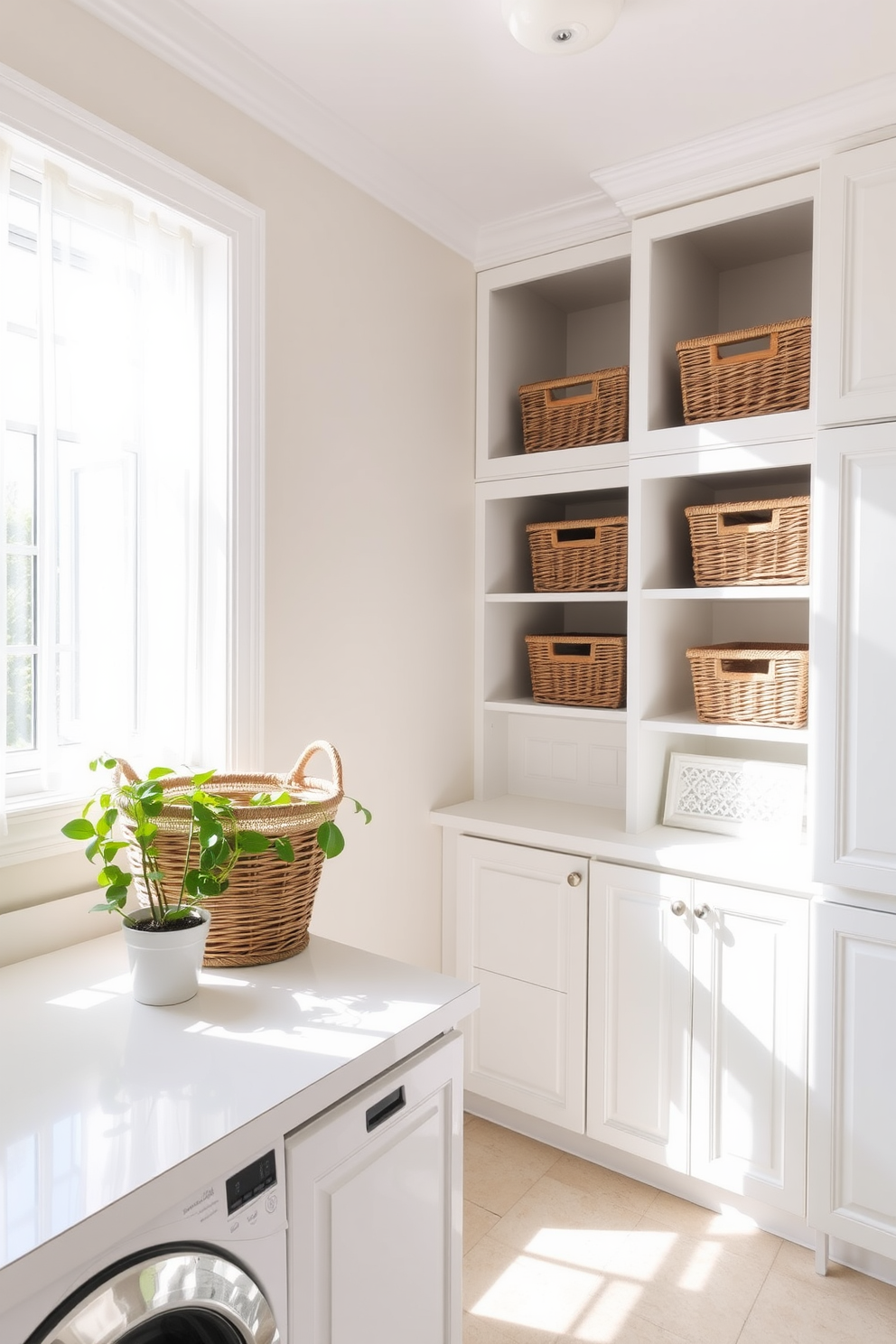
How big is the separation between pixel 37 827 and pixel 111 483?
2.08ft

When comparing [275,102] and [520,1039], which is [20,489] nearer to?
[275,102]

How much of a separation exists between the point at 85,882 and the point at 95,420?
0.84 metres

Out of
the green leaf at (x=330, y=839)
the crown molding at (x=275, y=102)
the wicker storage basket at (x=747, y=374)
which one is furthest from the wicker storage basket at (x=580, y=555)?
the green leaf at (x=330, y=839)

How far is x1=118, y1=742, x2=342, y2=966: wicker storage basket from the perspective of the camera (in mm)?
1357

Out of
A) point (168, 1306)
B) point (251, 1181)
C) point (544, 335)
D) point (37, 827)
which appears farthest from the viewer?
point (544, 335)

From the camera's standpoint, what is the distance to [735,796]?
2189mm

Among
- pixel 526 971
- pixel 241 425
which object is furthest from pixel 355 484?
pixel 526 971

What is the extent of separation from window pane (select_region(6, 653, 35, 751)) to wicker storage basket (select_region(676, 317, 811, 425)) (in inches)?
63.3

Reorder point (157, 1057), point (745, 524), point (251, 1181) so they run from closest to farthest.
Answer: point (251, 1181), point (157, 1057), point (745, 524)

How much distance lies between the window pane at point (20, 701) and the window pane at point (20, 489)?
0.21 m

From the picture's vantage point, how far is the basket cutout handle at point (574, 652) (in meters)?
2.44

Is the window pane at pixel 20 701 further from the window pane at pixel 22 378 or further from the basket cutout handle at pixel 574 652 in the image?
the basket cutout handle at pixel 574 652

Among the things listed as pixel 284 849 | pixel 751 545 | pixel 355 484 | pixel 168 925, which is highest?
pixel 355 484

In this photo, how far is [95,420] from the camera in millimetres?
1583
